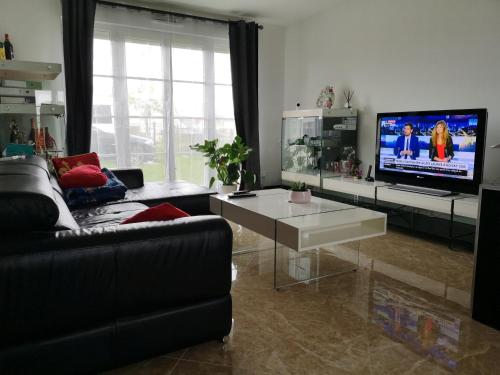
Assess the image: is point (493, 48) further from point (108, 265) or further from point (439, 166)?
point (108, 265)

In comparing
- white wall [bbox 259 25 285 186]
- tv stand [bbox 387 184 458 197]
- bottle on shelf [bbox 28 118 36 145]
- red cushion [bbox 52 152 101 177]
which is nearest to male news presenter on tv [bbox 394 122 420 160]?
tv stand [bbox 387 184 458 197]

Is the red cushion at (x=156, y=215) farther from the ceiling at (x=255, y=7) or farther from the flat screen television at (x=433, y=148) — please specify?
the ceiling at (x=255, y=7)

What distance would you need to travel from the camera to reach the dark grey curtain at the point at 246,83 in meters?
5.55

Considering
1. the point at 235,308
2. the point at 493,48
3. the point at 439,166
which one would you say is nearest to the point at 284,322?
the point at 235,308

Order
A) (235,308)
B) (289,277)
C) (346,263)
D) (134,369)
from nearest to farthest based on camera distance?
(134,369)
(235,308)
(289,277)
(346,263)

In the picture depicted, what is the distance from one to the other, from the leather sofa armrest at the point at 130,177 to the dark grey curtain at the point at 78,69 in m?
0.85

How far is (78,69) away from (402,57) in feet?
12.2

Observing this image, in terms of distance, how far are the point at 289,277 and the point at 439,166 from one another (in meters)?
1.96

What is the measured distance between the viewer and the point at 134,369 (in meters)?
1.69

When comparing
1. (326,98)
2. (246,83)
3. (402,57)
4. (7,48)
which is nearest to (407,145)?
(402,57)

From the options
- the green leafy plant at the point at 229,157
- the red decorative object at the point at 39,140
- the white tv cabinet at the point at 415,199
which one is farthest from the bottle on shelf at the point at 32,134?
the white tv cabinet at the point at 415,199

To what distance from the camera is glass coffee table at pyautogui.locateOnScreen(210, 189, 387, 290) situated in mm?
2424

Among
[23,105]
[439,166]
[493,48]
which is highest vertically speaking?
[493,48]

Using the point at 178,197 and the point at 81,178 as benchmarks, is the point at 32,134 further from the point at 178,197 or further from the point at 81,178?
the point at 178,197
